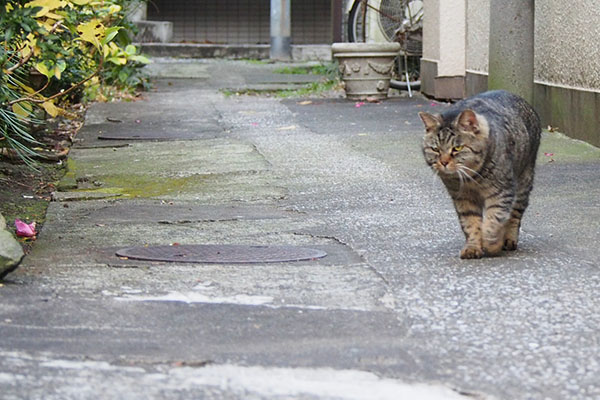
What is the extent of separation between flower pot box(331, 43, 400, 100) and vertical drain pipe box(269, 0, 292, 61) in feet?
29.1

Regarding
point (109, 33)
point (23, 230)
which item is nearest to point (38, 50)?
point (23, 230)

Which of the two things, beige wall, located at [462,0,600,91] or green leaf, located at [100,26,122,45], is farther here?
beige wall, located at [462,0,600,91]

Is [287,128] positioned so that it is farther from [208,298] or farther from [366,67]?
[208,298]

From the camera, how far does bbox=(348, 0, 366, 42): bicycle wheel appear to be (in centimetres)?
1457

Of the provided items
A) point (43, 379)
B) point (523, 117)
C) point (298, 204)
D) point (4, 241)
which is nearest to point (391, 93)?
point (298, 204)

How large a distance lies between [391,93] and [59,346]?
11083mm

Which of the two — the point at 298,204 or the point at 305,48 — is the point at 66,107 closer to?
the point at 298,204

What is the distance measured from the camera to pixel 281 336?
350 centimetres

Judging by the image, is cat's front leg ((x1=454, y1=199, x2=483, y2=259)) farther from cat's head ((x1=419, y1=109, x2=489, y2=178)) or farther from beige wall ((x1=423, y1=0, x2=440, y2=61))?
beige wall ((x1=423, y1=0, x2=440, y2=61))

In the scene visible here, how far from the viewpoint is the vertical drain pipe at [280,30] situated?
21.3 meters

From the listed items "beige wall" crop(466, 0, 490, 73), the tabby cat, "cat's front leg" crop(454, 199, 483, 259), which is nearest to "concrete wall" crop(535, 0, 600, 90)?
"beige wall" crop(466, 0, 490, 73)

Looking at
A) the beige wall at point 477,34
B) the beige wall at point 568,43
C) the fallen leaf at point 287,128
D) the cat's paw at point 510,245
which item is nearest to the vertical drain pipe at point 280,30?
the beige wall at point 477,34

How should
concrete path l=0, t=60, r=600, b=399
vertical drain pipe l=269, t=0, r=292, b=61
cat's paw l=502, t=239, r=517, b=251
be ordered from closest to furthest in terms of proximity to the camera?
concrete path l=0, t=60, r=600, b=399 → cat's paw l=502, t=239, r=517, b=251 → vertical drain pipe l=269, t=0, r=292, b=61

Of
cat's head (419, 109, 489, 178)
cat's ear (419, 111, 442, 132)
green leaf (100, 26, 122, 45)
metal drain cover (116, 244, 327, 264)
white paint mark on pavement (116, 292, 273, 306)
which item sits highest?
green leaf (100, 26, 122, 45)
